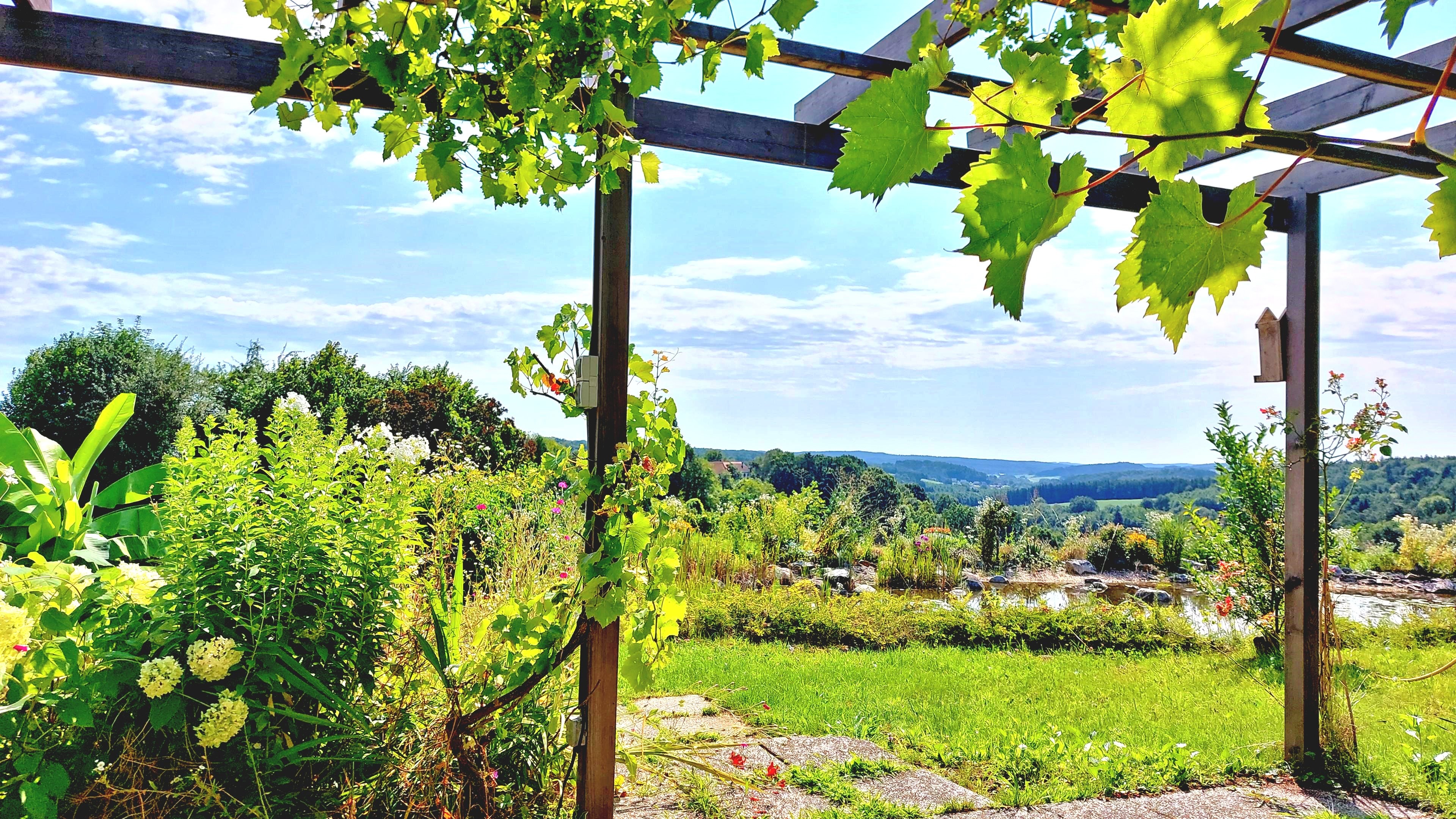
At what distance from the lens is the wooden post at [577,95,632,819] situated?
Answer: 2473 mm

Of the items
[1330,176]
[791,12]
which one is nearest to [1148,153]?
[791,12]

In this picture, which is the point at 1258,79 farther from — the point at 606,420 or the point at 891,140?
the point at 606,420

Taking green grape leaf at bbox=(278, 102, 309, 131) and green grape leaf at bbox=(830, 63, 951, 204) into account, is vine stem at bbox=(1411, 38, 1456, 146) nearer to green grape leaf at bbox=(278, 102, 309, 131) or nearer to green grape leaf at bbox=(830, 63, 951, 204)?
green grape leaf at bbox=(830, 63, 951, 204)

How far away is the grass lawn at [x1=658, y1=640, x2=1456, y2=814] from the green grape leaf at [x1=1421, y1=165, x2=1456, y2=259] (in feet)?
10.4

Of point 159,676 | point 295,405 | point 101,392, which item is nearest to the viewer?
point 159,676

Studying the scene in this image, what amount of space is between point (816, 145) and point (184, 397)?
757 centimetres

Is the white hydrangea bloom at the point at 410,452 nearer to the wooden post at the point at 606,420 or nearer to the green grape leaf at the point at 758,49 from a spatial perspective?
the wooden post at the point at 606,420

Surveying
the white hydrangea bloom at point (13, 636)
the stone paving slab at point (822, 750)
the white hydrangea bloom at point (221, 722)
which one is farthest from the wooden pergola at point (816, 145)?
the white hydrangea bloom at point (13, 636)

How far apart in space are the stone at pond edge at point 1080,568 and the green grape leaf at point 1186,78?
8.87 metres

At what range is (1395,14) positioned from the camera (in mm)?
402

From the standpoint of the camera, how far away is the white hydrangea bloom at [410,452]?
310cm

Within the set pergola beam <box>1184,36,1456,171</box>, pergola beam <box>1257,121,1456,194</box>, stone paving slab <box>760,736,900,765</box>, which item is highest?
pergola beam <box>1184,36,1456,171</box>

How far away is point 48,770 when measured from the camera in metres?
1.84

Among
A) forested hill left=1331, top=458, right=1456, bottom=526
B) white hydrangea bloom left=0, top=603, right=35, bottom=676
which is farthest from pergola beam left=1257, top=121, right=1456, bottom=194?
forested hill left=1331, top=458, right=1456, bottom=526
